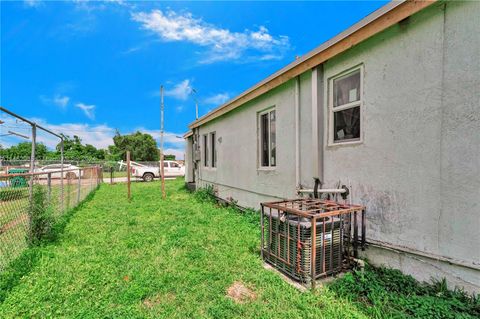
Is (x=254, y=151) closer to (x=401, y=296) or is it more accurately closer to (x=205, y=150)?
(x=401, y=296)

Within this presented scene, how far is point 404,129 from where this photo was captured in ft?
8.55

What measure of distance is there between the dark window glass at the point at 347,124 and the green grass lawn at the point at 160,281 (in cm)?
188

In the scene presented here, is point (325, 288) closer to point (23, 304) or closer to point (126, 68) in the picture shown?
point (23, 304)

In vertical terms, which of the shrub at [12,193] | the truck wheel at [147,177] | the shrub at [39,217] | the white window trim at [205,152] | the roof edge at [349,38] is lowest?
the truck wheel at [147,177]

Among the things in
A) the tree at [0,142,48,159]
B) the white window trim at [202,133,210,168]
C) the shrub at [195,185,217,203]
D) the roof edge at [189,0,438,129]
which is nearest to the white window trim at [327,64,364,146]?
the roof edge at [189,0,438,129]

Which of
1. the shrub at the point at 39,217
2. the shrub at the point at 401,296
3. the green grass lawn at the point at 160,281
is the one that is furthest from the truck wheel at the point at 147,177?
the shrub at the point at 401,296

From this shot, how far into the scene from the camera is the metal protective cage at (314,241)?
267 cm

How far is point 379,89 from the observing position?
9.44ft

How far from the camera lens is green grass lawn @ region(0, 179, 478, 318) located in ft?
7.33

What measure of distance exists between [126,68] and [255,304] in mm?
27336

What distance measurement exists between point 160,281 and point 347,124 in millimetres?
3250

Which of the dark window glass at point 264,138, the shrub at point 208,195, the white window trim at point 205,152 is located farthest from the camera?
the white window trim at point 205,152

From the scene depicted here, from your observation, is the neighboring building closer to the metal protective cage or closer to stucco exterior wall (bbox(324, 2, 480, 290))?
stucco exterior wall (bbox(324, 2, 480, 290))

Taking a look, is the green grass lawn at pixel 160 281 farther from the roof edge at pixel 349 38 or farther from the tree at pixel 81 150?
the tree at pixel 81 150
